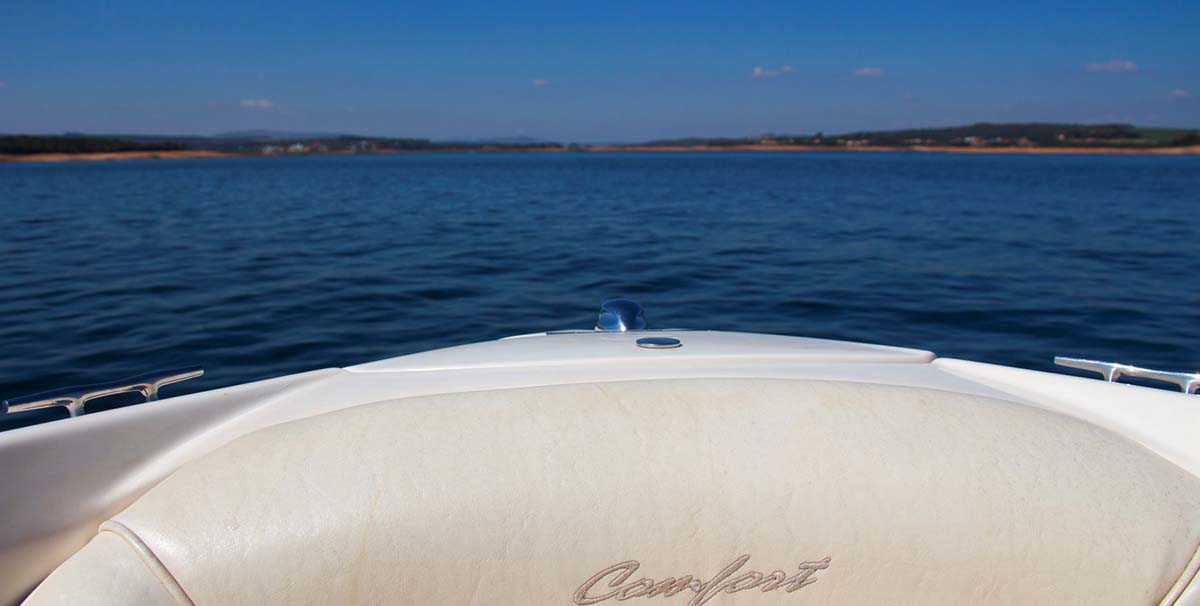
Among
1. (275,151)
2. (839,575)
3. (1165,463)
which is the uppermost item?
(1165,463)

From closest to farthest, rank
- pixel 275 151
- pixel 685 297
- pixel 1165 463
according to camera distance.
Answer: pixel 1165 463
pixel 685 297
pixel 275 151

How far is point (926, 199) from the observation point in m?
22.0

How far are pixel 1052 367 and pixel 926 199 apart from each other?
17.9 m

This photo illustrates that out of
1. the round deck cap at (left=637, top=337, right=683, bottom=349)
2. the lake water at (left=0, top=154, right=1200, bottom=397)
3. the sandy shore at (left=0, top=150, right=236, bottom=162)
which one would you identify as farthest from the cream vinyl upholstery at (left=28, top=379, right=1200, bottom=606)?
the sandy shore at (left=0, top=150, right=236, bottom=162)

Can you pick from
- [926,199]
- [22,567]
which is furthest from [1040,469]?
[926,199]

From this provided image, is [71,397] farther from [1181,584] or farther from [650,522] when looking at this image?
A: [1181,584]

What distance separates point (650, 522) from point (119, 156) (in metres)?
99.3

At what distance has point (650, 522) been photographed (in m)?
1.38

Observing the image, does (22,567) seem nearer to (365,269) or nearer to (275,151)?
(365,269)

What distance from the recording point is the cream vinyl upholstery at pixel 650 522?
1.31 meters

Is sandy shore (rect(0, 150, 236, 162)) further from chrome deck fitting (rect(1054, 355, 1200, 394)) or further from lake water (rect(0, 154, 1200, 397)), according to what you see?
chrome deck fitting (rect(1054, 355, 1200, 394))

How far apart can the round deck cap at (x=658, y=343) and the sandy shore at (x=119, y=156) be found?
82565mm

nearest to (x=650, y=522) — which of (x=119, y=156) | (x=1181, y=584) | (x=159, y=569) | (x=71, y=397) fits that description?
(x=159, y=569)

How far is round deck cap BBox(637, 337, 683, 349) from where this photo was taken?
2.12 m
